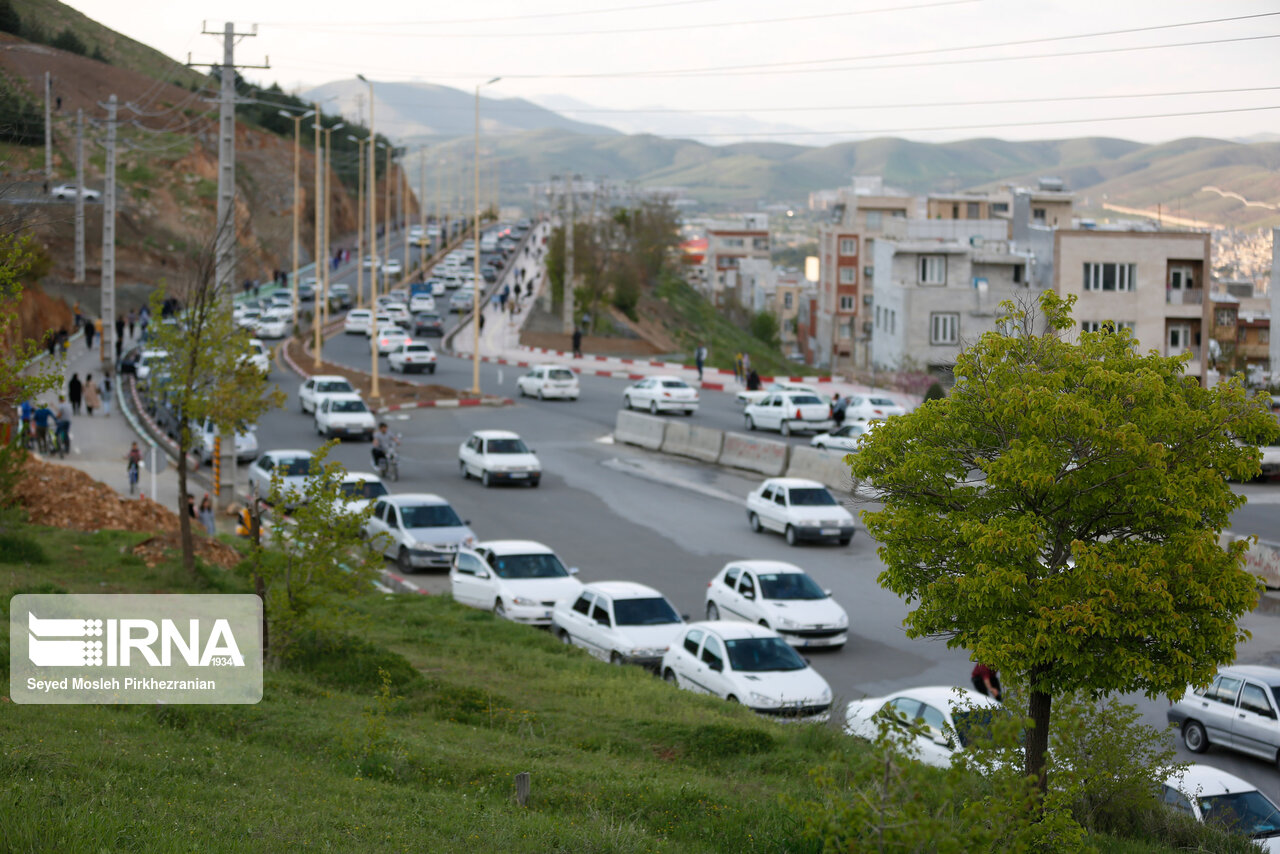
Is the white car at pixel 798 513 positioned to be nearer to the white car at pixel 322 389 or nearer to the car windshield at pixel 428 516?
the car windshield at pixel 428 516

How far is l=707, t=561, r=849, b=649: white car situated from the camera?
1977cm

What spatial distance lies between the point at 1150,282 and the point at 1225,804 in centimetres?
5530

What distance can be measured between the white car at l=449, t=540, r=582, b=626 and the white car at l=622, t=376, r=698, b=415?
73.5 feet

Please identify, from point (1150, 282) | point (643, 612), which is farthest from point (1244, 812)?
point (1150, 282)

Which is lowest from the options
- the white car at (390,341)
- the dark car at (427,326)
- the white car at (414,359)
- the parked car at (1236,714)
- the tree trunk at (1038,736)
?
the parked car at (1236,714)

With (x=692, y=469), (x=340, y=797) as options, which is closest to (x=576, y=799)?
(x=340, y=797)

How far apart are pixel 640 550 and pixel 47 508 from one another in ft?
40.6

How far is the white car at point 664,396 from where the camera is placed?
1775 inches

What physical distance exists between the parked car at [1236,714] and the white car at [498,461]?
20.4 metres

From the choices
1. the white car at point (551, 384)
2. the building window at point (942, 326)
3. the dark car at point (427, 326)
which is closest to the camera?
the white car at point (551, 384)

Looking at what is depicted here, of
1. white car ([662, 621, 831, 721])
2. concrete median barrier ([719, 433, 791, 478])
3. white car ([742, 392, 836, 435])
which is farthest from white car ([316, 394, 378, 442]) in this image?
white car ([662, 621, 831, 721])

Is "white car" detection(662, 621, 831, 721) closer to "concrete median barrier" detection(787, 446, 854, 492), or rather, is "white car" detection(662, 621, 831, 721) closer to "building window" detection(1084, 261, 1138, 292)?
"concrete median barrier" detection(787, 446, 854, 492)

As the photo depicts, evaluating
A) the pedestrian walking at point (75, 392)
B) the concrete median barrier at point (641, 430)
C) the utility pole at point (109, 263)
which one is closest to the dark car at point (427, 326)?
the utility pole at point (109, 263)

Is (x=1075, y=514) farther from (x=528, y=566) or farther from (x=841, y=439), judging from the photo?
(x=841, y=439)
